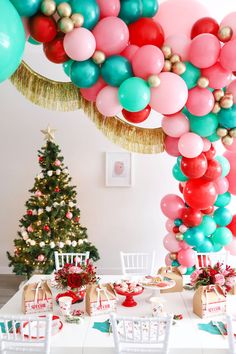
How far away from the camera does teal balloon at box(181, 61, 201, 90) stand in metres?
2.52

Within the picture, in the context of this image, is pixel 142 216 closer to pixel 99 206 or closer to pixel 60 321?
pixel 99 206

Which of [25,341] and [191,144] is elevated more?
[191,144]

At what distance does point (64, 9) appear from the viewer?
226cm

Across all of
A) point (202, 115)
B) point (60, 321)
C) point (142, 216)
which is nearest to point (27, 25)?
point (202, 115)

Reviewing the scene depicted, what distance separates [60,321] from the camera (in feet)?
7.21

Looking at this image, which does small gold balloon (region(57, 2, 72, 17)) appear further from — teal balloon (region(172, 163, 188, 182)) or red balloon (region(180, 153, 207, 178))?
teal balloon (region(172, 163, 188, 182))

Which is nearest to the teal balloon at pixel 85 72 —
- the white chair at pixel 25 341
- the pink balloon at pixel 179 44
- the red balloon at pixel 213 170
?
the pink balloon at pixel 179 44

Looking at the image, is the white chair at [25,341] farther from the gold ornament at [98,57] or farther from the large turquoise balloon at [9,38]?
the gold ornament at [98,57]

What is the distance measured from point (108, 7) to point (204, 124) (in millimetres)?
1045

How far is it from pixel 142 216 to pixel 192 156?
2.48 m

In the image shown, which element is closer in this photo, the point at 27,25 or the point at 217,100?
the point at 27,25

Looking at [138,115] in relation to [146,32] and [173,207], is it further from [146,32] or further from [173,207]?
[173,207]

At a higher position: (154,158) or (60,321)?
(154,158)

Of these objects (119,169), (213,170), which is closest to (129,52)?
(213,170)
